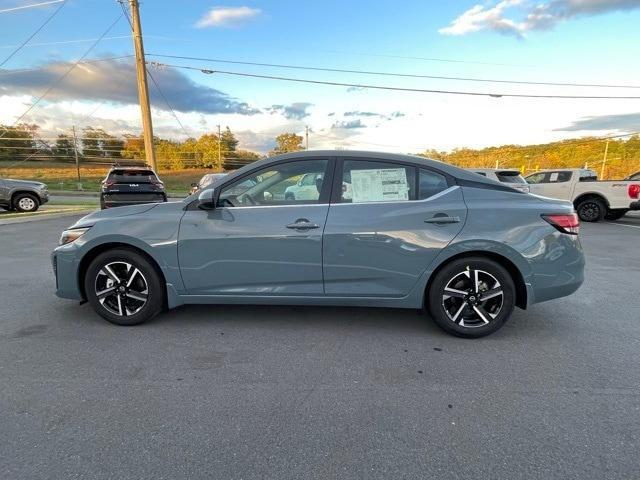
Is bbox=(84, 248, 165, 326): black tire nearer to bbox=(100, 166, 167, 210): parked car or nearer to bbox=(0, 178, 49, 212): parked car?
bbox=(100, 166, 167, 210): parked car

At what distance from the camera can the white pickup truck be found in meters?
12.6

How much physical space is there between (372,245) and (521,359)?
1.49 metres

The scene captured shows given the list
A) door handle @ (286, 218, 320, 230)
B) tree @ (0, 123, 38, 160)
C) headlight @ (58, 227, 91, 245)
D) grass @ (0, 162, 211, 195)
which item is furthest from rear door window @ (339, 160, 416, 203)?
tree @ (0, 123, 38, 160)

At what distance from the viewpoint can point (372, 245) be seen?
3.54m

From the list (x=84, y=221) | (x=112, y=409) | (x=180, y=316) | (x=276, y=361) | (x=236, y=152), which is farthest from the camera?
(x=236, y=152)

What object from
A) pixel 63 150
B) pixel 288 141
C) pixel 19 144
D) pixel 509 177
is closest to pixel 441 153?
pixel 288 141

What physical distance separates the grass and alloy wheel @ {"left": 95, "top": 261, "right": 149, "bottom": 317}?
32.3 meters

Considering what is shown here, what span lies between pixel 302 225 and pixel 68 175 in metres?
45.5

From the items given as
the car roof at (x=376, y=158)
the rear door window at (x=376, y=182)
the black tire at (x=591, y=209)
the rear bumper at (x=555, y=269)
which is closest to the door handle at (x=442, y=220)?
the rear door window at (x=376, y=182)

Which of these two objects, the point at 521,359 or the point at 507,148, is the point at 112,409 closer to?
the point at 521,359

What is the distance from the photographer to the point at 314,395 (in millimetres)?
2729

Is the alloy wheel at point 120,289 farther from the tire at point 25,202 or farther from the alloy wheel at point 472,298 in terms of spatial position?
the tire at point 25,202

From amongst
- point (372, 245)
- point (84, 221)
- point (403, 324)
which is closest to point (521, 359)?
point (403, 324)

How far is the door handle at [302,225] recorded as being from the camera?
11.7 ft
